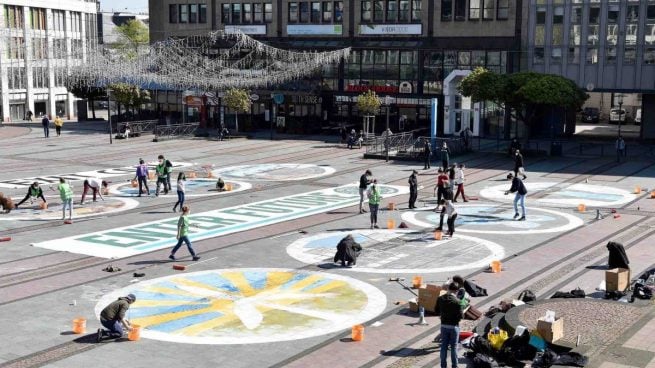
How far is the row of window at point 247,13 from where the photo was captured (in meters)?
77.1

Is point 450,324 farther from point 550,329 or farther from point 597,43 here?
point 597,43

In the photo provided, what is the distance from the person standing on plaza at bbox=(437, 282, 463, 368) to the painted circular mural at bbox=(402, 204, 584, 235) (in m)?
14.4

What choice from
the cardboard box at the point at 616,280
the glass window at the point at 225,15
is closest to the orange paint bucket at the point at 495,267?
the cardboard box at the point at 616,280

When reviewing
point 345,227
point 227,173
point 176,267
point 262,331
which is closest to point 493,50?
point 227,173

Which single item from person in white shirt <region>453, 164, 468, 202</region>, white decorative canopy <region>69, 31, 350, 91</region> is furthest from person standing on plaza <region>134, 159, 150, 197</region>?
white decorative canopy <region>69, 31, 350, 91</region>

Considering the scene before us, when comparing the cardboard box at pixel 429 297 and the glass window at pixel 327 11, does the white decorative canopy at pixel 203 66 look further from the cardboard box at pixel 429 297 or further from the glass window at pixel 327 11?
the cardboard box at pixel 429 297

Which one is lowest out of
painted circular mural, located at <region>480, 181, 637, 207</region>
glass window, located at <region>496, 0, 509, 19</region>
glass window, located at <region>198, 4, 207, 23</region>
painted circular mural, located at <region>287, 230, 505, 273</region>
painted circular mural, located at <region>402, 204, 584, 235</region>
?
painted circular mural, located at <region>287, 230, 505, 273</region>

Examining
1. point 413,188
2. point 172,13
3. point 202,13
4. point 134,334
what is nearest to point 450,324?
point 134,334

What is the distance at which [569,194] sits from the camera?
38500 millimetres

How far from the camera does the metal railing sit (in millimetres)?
67625

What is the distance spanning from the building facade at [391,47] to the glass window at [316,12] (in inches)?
3.5

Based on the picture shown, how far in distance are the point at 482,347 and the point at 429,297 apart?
3411 mm

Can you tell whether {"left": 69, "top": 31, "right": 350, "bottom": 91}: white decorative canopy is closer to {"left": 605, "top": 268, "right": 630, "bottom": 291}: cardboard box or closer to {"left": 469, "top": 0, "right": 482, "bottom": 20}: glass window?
{"left": 469, "top": 0, "right": 482, "bottom": 20}: glass window

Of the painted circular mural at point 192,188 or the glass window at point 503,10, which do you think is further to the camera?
the glass window at point 503,10
